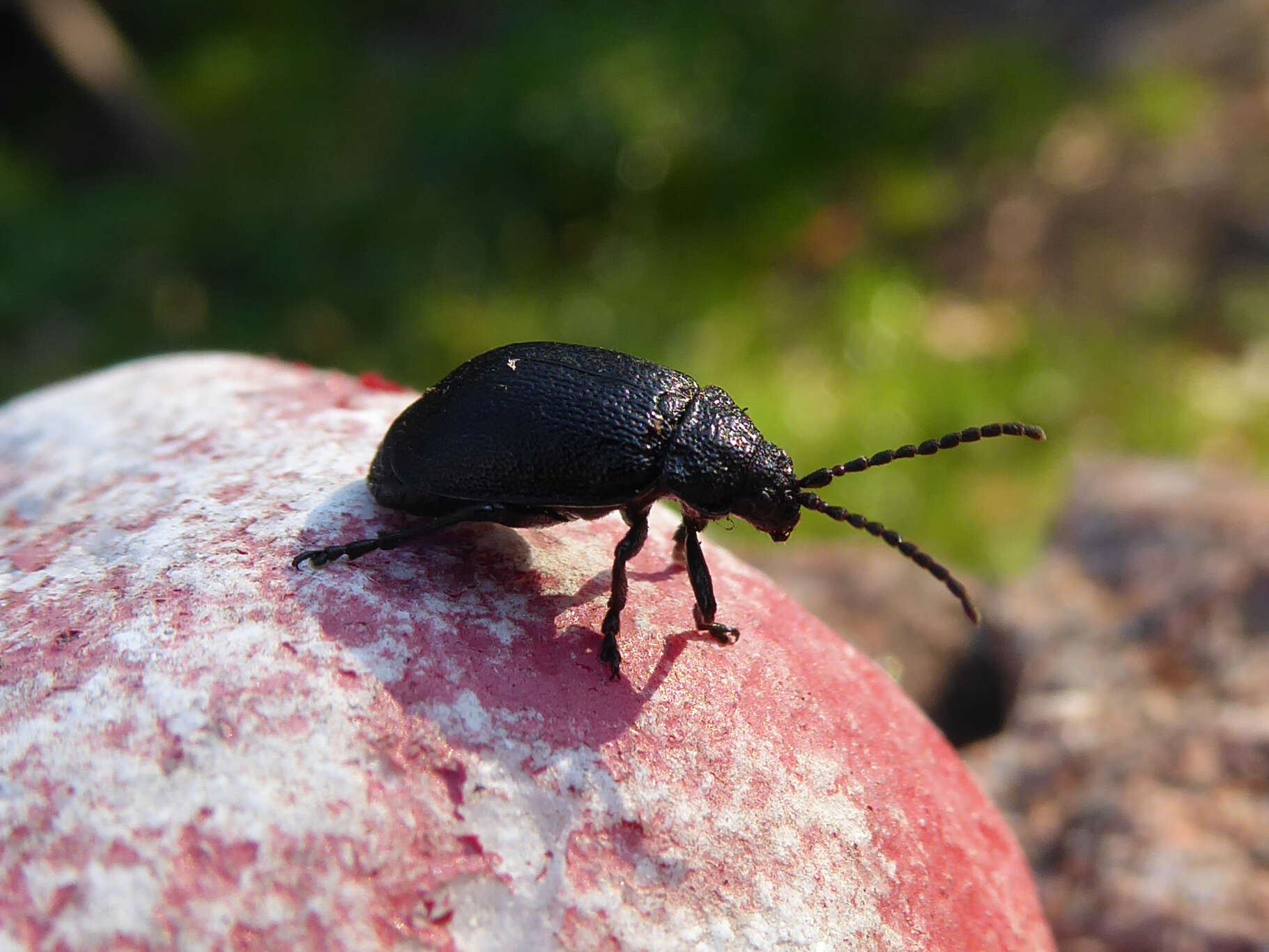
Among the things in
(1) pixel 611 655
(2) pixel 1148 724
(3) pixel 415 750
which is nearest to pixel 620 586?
(1) pixel 611 655

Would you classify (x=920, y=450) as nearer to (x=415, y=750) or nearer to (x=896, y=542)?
(x=896, y=542)

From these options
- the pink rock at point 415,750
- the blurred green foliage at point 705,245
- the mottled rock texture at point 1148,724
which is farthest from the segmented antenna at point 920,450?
the blurred green foliage at point 705,245

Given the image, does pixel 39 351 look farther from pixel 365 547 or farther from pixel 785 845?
pixel 785 845

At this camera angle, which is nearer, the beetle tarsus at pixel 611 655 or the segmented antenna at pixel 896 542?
the beetle tarsus at pixel 611 655

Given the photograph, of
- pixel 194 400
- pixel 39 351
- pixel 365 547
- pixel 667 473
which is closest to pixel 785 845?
pixel 667 473

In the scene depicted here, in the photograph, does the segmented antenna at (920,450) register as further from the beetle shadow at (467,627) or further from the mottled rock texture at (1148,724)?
the mottled rock texture at (1148,724)

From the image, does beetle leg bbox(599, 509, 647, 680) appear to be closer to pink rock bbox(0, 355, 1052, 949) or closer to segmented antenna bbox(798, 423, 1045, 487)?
pink rock bbox(0, 355, 1052, 949)
